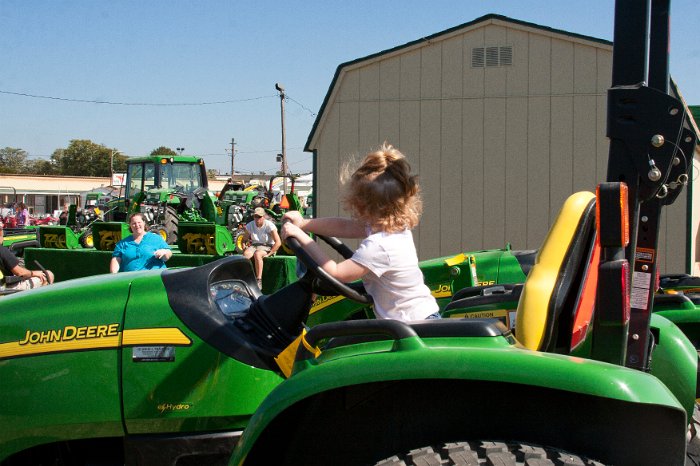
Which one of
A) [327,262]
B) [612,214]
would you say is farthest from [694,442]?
[327,262]

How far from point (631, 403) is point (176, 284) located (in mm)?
1591

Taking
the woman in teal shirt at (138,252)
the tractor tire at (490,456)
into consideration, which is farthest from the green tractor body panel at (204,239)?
the tractor tire at (490,456)

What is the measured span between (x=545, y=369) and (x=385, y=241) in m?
0.92

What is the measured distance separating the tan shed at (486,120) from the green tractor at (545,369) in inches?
418

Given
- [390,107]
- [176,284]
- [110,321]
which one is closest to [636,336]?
[176,284]

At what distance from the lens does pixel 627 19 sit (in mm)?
2447

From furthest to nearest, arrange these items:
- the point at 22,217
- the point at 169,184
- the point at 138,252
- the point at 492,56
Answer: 1. the point at 22,217
2. the point at 169,184
3. the point at 492,56
4. the point at 138,252

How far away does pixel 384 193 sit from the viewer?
267 cm

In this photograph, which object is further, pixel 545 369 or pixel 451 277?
pixel 451 277

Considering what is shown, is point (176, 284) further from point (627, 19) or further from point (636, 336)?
point (627, 19)

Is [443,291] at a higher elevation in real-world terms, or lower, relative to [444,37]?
lower

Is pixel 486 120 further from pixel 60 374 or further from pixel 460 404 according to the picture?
pixel 460 404

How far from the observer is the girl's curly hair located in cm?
266

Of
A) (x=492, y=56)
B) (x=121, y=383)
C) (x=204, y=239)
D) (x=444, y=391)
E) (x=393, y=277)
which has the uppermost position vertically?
(x=492, y=56)
